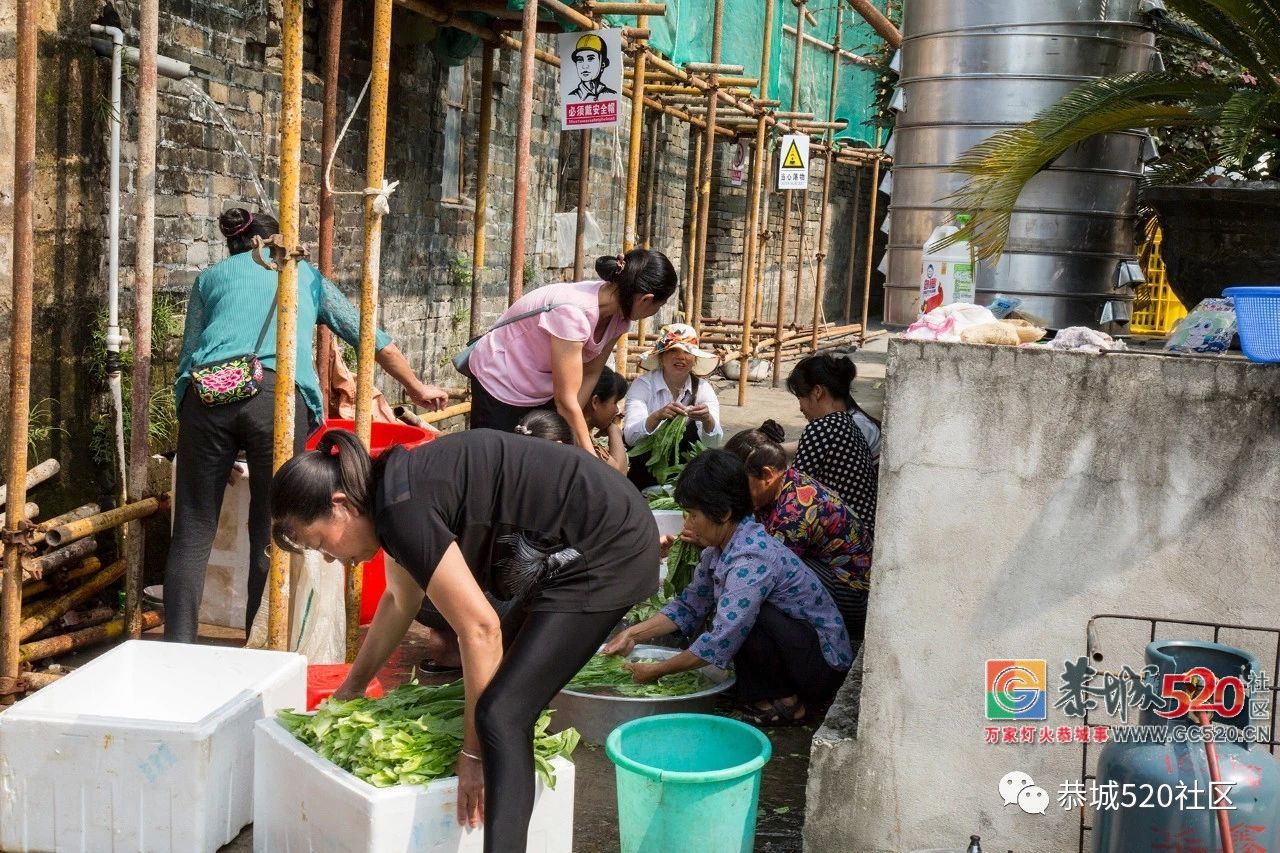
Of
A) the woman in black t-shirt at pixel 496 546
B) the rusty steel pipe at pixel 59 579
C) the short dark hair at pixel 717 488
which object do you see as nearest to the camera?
the woman in black t-shirt at pixel 496 546

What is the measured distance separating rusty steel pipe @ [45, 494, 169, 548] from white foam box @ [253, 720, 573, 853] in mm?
1611

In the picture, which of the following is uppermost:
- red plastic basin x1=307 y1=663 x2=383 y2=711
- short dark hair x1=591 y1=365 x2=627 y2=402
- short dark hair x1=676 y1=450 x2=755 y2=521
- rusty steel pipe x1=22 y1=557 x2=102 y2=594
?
short dark hair x1=591 y1=365 x2=627 y2=402

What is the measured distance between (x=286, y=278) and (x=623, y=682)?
5.77ft

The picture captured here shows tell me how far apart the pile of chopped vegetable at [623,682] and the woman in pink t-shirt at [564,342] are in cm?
82

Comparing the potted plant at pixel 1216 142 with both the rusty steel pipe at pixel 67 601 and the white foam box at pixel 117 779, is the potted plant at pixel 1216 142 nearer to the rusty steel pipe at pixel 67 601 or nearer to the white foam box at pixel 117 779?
the white foam box at pixel 117 779

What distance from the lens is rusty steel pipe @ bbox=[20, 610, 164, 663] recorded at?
457 cm

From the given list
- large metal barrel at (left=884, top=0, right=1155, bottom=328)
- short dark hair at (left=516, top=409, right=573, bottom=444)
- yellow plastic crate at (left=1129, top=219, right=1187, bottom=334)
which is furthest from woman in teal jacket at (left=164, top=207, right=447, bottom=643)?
yellow plastic crate at (left=1129, top=219, right=1187, bottom=334)

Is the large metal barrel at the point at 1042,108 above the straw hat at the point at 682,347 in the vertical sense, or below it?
above

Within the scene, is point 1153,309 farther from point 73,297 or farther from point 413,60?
point 73,297

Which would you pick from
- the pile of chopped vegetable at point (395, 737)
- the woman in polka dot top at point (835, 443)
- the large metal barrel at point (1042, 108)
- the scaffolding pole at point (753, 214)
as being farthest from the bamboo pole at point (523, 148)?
the scaffolding pole at point (753, 214)

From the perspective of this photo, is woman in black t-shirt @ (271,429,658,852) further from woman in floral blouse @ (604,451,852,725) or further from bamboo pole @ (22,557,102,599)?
bamboo pole @ (22,557,102,599)

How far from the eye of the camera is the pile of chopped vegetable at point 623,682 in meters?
4.31

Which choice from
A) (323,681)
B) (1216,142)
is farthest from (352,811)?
(1216,142)

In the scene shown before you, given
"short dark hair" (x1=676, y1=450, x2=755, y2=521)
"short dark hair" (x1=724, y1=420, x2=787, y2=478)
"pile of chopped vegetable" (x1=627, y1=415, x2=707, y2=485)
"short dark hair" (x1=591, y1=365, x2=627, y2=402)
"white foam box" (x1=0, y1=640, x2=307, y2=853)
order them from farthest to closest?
"pile of chopped vegetable" (x1=627, y1=415, x2=707, y2=485)
"short dark hair" (x1=591, y1=365, x2=627, y2=402)
"short dark hair" (x1=724, y1=420, x2=787, y2=478)
"short dark hair" (x1=676, y1=450, x2=755, y2=521)
"white foam box" (x1=0, y1=640, x2=307, y2=853)
